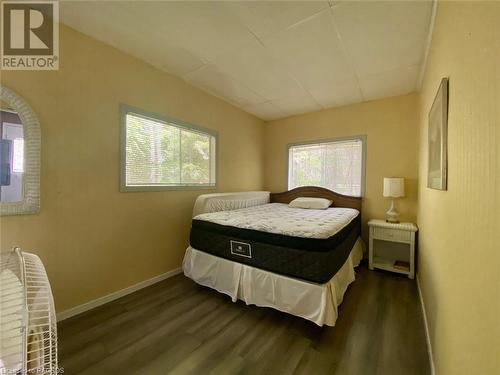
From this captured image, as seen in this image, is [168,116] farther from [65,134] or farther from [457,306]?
[457,306]

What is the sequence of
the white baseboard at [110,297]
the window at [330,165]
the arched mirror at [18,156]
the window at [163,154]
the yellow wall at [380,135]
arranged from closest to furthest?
the arched mirror at [18,156]
the white baseboard at [110,297]
the window at [163,154]
the yellow wall at [380,135]
the window at [330,165]

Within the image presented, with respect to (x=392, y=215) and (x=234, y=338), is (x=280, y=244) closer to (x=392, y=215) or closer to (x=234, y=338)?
(x=234, y=338)

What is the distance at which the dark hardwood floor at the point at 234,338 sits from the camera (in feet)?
4.39

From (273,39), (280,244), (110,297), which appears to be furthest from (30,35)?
(280,244)

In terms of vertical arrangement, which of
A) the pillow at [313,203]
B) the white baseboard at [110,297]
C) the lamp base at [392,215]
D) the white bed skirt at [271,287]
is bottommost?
the white baseboard at [110,297]

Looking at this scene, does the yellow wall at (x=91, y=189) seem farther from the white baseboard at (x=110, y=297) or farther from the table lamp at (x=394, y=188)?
the table lamp at (x=394, y=188)

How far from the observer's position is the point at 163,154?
2.55 metres

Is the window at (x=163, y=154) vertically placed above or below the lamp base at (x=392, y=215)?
above

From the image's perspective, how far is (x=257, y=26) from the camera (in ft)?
5.72

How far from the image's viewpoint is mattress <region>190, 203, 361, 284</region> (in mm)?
1597

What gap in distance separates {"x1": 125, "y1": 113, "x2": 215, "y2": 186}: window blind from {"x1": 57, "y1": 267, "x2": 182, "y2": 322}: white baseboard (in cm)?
111

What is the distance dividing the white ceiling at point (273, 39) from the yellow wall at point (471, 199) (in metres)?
0.69

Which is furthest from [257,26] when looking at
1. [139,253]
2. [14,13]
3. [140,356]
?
[140,356]

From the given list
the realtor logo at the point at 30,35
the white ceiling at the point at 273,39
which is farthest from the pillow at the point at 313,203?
the realtor logo at the point at 30,35
